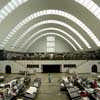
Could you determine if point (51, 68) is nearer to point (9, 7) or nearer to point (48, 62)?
point (48, 62)

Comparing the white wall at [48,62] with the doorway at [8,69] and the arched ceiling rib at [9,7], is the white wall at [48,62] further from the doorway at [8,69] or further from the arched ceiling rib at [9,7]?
the arched ceiling rib at [9,7]

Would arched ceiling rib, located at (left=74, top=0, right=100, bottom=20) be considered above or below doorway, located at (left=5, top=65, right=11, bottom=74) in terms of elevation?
above

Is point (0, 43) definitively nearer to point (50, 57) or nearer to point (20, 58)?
point (20, 58)

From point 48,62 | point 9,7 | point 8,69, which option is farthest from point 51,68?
point 9,7

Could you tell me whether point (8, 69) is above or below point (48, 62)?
below

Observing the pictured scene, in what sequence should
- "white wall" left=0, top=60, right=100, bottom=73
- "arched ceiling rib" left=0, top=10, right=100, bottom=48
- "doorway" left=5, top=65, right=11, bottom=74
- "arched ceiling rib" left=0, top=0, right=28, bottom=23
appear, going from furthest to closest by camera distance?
"arched ceiling rib" left=0, top=10, right=100, bottom=48 < "doorway" left=5, top=65, right=11, bottom=74 < "white wall" left=0, top=60, right=100, bottom=73 < "arched ceiling rib" left=0, top=0, right=28, bottom=23

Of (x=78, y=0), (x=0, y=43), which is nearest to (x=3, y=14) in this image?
(x=0, y=43)

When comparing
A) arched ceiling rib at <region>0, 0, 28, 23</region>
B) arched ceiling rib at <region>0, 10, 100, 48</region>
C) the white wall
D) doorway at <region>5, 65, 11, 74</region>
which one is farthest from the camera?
arched ceiling rib at <region>0, 10, 100, 48</region>

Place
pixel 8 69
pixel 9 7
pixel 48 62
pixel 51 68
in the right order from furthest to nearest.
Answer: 1. pixel 51 68
2. pixel 8 69
3. pixel 48 62
4. pixel 9 7

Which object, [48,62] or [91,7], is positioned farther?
[48,62]

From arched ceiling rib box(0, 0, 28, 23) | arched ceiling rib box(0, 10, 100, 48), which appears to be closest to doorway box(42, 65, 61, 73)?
arched ceiling rib box(0, 10, 100, 48)

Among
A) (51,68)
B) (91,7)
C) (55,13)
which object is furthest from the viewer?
(51,68)

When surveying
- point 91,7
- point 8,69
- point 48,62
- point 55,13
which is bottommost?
point 8,69

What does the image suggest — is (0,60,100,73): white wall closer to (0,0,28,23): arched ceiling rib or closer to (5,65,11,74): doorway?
(5,65,11,74): doorway
